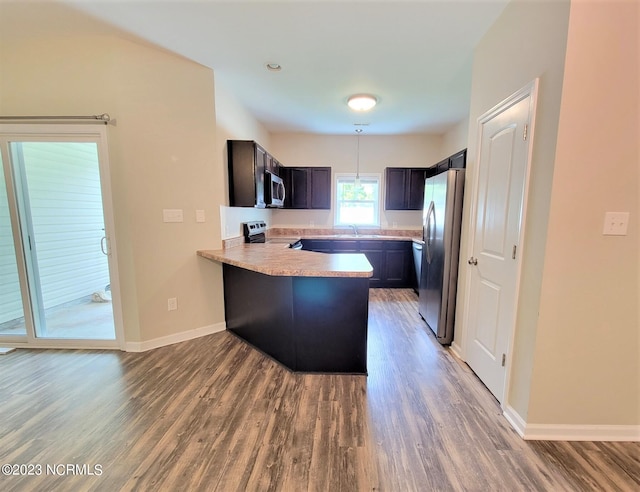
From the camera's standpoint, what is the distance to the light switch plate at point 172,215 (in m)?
2.56

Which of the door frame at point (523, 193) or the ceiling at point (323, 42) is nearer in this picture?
the door frame at point (523, 193)

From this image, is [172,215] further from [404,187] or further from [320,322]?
[404,187]

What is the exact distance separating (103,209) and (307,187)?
3.27 metres

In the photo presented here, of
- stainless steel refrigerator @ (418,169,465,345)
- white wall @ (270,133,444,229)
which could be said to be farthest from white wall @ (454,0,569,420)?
white wall @ (270,133,444,229)

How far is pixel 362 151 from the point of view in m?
5.13

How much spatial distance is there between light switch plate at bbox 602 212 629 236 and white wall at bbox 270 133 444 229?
3790 mm

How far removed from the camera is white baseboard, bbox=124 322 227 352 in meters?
2.57

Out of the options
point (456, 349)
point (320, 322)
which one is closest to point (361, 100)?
point (320, 322)

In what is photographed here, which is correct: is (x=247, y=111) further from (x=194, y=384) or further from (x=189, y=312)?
(x=194, y=384)

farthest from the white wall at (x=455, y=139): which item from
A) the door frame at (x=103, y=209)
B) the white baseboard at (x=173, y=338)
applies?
the door frame at (x=103, y=209)

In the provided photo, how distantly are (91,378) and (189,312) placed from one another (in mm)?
887

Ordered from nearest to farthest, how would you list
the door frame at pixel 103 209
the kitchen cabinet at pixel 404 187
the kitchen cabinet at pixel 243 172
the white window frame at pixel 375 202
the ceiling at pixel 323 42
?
the ceiling at pixel 323 42 < the door frame at pixel 103 209 < the kitchen cabinet at pixel 243 172 < the kitchen cabinet at pixel 404 187 < the white window frame at pixel 375 202

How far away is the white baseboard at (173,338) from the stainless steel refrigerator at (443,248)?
238cm

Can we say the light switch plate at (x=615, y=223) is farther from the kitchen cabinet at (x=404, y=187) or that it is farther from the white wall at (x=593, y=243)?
the kitchen cabinet at (x=404, y=187)
